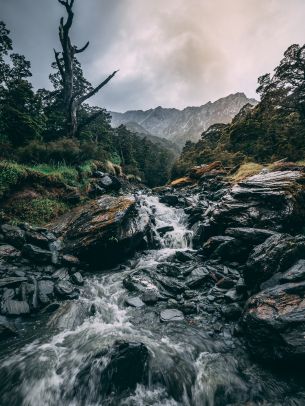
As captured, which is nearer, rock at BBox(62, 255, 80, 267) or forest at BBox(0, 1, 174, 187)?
rock at BBox(62, 255, 80, 267)

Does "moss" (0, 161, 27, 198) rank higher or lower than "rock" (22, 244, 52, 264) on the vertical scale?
higher

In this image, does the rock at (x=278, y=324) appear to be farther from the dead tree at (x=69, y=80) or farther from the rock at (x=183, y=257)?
the dead tree at (x=69, y=80)

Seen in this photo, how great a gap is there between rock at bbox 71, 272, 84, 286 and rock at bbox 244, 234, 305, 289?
5251mm

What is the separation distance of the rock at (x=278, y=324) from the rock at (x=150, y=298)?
260 centimetres

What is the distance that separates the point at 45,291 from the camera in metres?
6.76

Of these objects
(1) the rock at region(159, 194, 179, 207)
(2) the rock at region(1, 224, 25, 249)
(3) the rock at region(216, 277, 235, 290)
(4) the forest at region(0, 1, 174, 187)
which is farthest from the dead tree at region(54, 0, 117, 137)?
(3) the rock at region(216, 277, 235, 290)

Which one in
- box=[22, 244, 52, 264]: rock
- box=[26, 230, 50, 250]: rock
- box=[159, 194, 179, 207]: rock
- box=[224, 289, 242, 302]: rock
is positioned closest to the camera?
box=[224, 289, 242, 302]: rock

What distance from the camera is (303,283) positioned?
5.08 m

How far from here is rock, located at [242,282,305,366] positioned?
422 cm

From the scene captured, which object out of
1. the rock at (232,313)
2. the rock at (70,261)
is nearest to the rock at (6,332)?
the rock at (70,261)

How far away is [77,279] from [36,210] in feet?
15.6

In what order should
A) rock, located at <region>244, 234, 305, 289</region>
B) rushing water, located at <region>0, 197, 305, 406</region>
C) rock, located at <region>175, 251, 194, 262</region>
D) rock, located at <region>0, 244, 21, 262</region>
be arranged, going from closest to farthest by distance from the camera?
rushing water, located at <region>0, 197, 305, 406</region>, rock, located at <region>244, 234, 305, 289</region>, rock, located at <region>0, 244, 21, 262</region>, rock, located at <region>175, 251, 194, 262</region>

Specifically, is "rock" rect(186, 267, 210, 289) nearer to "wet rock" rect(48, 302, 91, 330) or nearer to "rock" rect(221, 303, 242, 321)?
"rock" rect(221, 303, 242, 321)

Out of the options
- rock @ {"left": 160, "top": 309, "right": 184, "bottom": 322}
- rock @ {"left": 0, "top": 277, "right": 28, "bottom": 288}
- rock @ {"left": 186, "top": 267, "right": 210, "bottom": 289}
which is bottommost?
rock @ {"left": 160, "top": 309, "right": 184, "bottom": 322}
